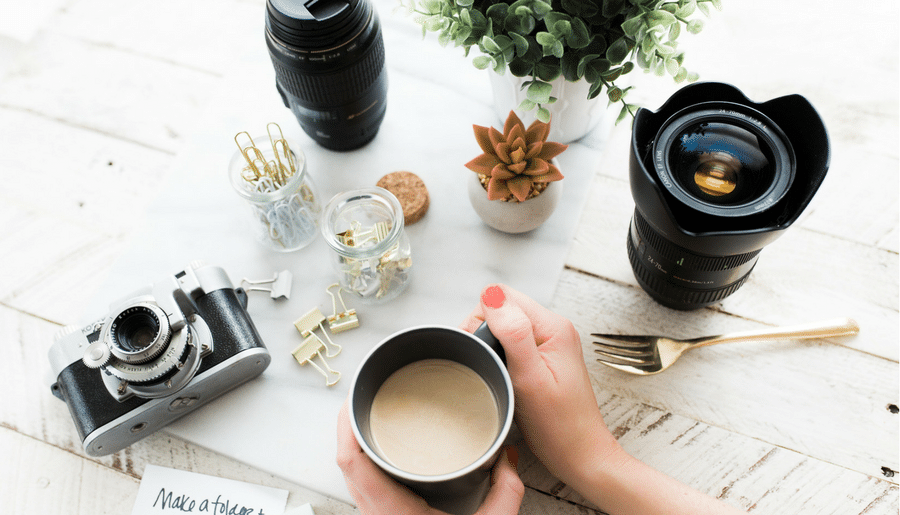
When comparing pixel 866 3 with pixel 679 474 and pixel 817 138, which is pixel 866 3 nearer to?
pixel 817 138

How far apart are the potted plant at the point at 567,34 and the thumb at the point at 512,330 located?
209mm

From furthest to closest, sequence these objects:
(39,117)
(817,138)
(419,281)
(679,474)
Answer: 1. (39,117)
2. (419,281)
3. (679,474)
4. (817,138)

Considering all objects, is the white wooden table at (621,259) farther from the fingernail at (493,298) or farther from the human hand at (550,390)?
the fingernail at (493,298)

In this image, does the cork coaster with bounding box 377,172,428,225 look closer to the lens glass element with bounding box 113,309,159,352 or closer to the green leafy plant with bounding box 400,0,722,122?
the green leafy plant with bounding box 400,0,722,122

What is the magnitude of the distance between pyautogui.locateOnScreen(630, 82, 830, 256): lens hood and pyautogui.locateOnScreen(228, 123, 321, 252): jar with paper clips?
1.40ft

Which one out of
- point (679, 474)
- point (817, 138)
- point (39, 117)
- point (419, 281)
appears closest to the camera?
point (817, 138)

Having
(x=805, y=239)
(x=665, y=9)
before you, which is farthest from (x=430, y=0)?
(x=805, y=239)

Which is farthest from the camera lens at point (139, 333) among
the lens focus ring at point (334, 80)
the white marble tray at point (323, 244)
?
the lens focus ring at point (334, 80)

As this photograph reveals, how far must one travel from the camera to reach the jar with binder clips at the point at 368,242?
737mm

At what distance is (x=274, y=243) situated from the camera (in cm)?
84

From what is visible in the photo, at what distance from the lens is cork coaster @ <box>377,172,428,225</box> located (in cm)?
83

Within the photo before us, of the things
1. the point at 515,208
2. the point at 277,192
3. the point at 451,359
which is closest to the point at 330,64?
the point at 277,192

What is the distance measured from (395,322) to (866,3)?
904 millimetres

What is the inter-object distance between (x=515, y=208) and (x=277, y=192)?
0.99 feet
